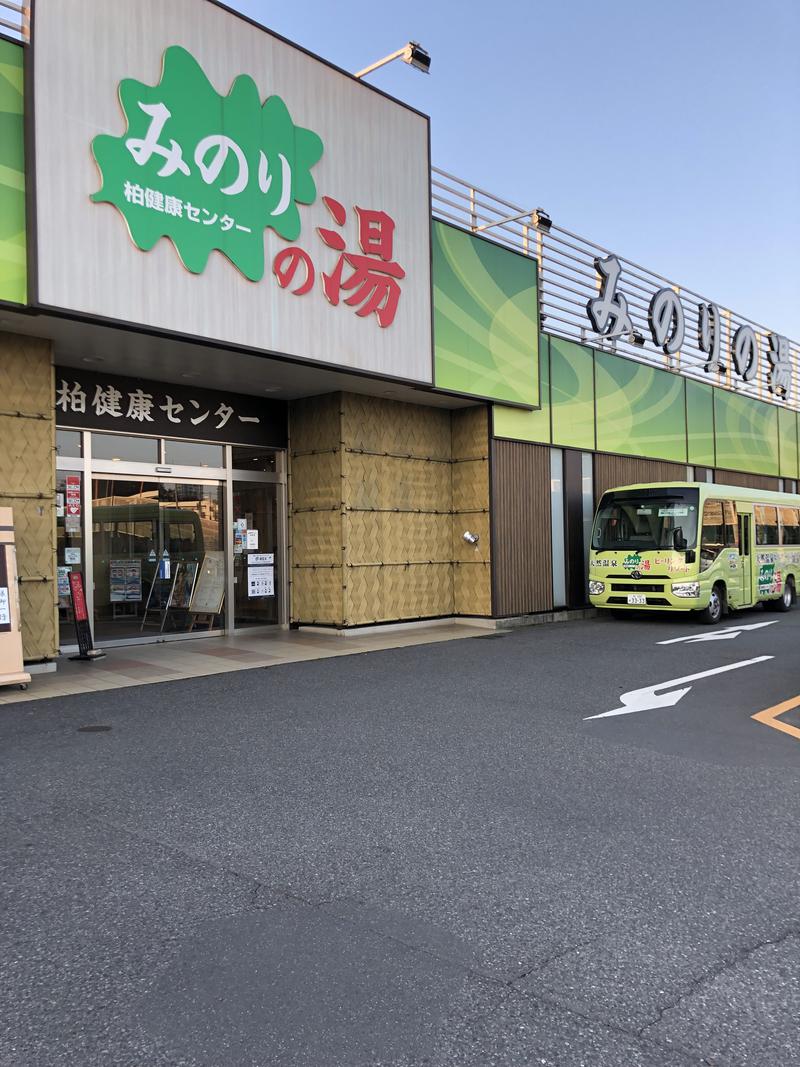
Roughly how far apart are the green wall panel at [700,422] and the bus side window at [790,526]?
280cm

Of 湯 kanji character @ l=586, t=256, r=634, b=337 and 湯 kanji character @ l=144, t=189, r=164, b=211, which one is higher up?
湯 kanji character @ l=586, t=256, r=634, b=337

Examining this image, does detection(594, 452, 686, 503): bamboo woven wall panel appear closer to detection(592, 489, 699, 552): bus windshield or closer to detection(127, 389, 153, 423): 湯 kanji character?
detection(592, 489, 699, 552): bus windshield

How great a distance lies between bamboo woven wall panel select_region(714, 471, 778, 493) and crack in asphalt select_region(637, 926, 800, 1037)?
1923 centimetres

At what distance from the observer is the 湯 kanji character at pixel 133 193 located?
28.4 feet

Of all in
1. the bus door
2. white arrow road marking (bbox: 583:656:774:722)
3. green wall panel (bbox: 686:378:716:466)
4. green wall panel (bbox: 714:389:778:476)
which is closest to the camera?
white arrow road marking (bbox: 583:656:774:722)

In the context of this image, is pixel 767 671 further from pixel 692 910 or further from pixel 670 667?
pixel 692 910

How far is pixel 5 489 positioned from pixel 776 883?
839 centimetres

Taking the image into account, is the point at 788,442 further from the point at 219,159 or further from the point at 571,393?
the point at 219,159

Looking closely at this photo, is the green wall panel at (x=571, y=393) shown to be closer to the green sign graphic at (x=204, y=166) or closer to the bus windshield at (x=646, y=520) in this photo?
the bus windshield at (x=646, y=520)

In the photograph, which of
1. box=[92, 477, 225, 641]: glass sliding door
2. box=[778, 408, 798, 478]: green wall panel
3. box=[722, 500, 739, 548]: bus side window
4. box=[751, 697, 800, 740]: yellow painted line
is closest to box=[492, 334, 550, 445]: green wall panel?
box=[722, 500, 739, 548]: bus side window

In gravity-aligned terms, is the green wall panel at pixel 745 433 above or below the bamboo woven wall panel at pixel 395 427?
above

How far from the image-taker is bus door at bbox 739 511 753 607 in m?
15.5

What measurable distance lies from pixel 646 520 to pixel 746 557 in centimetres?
283

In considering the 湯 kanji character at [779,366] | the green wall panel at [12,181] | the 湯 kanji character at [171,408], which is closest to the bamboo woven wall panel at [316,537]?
the 湯 kanji character at [171,408]
